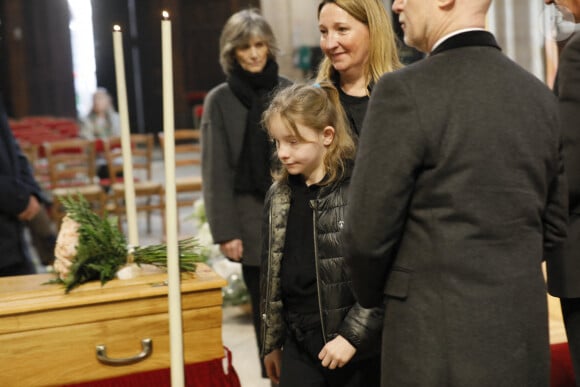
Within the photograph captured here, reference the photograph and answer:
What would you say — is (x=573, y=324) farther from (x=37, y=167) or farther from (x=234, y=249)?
(x=37, y=167)

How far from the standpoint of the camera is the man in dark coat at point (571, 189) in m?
1.98

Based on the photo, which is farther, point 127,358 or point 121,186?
point 121,186

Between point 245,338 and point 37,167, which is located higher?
point 37,167

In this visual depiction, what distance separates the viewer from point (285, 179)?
2217 millimetres

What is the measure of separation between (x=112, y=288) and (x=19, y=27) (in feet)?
51.0

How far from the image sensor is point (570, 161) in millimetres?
1989

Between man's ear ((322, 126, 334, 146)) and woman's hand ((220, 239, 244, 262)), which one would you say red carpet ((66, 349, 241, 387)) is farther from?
woman's hand ((220, 239, 244, 262))

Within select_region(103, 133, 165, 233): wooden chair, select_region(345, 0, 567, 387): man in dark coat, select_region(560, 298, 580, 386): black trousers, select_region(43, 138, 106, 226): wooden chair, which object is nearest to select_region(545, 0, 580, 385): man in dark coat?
select_region(560, 298, 580, 386): black trousers

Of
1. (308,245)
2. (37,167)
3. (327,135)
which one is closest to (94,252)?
(308,245)

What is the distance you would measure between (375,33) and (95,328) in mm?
1130

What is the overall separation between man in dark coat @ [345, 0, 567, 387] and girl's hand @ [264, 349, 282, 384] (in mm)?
668

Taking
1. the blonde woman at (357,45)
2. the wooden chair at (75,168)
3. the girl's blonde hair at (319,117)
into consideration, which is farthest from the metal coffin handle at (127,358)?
the wooden chair at (75,168)

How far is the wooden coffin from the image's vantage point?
2.00 m

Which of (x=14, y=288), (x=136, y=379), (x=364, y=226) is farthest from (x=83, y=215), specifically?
(x=364, y=226)
